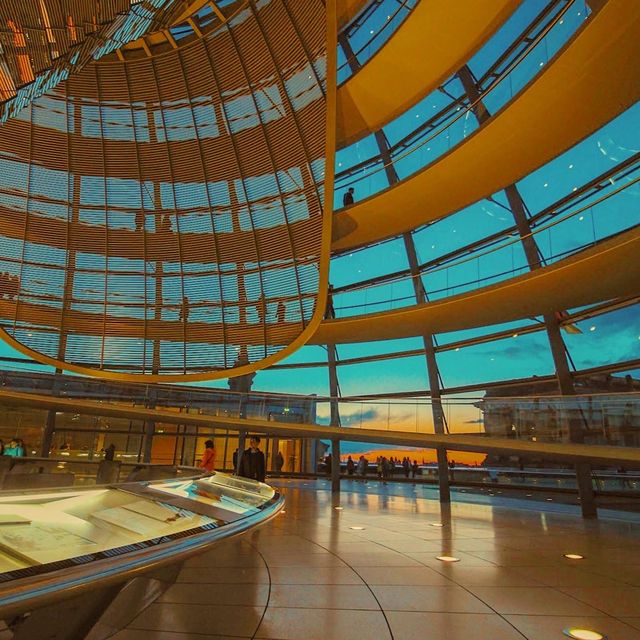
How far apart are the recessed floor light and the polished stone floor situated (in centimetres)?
8

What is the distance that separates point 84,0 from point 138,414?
12375 mm

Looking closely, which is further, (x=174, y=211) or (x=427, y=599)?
(x=174, y=211)

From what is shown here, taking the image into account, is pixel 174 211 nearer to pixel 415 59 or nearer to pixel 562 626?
pixel 415 59

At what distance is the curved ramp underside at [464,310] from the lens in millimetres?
11036

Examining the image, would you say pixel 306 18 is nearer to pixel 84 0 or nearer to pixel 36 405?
pixel 84 0

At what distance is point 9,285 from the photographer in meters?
19.2

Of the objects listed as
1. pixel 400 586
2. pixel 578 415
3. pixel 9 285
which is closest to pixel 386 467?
pixel 578 415

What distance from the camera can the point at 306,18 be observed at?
14.1 meters

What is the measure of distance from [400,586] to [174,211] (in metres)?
16.4

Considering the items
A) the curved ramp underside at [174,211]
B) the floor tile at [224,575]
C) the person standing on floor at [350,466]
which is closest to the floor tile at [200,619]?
the floor tile at [224,575]

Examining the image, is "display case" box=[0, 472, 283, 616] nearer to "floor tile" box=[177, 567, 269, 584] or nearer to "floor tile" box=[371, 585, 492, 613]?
"floor tile" box=[177, 567, 269, 584]

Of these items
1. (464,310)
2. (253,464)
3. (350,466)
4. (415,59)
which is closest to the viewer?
(253,464)

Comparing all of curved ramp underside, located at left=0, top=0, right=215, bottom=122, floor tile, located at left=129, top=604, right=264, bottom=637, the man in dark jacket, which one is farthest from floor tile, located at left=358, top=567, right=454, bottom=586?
curved ramp underside, located at left=0, top=0, right=215, bottom=122

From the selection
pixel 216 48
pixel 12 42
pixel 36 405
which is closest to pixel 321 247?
pixel 216 48
